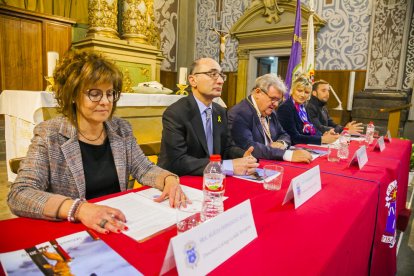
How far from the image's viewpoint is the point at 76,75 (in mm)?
1213

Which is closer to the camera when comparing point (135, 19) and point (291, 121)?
point (291, 121)

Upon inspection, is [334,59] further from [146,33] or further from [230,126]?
[230,126]

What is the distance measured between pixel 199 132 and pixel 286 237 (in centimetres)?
104

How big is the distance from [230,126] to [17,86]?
4.75 metres

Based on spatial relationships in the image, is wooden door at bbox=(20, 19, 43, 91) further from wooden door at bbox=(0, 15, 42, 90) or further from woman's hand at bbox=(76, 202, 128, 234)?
woman's hand at bbox=(76, 202, 128, 234)

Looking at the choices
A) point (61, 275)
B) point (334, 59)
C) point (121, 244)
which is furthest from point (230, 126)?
point (334, 59)

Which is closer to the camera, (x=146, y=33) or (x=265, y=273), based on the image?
(x=265, y=273)

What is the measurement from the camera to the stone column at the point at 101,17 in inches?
190

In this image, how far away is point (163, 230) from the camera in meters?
0.89

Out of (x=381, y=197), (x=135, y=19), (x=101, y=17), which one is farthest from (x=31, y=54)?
(x=381, y=197)

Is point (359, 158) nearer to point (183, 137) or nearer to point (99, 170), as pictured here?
point (183, 137)

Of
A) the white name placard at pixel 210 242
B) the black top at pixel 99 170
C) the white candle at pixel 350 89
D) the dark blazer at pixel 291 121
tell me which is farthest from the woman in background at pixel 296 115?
the white candle at pixel 350 89

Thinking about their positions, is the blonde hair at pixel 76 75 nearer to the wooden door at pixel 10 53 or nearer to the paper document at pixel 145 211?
the paper document at pixel 145 211

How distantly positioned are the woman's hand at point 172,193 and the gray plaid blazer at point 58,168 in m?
0.07
